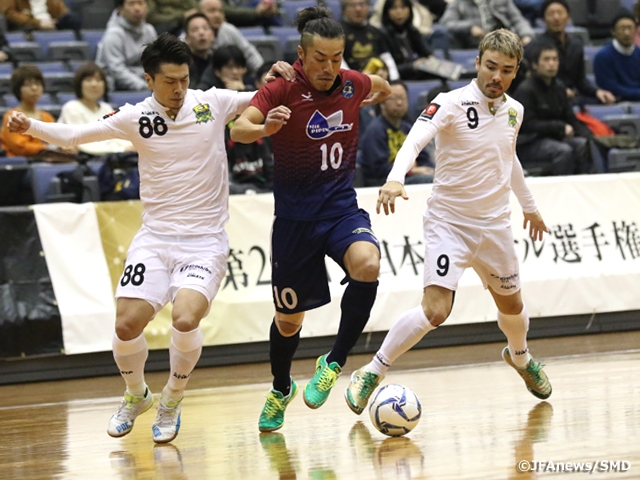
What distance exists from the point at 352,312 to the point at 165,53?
1.77 metres

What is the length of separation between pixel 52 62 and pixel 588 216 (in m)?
6.26

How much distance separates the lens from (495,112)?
19.4 feet

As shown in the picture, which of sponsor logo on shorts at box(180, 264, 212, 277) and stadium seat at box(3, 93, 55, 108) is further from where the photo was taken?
stadium seat at box(3, 93, 55, 108)

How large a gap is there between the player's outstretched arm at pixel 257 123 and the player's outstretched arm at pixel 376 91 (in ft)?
2.58

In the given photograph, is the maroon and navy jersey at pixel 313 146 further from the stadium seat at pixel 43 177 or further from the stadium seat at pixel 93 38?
the stadium seat at pixel 93 38

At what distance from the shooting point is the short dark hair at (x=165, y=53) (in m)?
5.36

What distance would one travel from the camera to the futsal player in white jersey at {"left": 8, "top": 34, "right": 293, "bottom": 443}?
211 inches

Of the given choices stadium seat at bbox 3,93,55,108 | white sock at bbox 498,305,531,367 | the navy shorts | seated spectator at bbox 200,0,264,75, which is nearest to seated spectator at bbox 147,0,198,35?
seated spectator at bbox 200,0,264,75

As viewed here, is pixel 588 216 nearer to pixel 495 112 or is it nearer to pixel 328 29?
pixel 495 112

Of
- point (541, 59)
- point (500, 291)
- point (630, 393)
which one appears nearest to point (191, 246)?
point (500, 291)

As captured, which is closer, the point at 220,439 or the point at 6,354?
the point at 220,439

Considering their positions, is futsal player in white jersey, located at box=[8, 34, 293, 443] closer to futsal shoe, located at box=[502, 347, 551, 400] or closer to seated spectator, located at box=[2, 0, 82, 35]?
futsal shoe, located at box=[502, 347, 551, 400]

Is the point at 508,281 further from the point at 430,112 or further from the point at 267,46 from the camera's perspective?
the point at 267,46

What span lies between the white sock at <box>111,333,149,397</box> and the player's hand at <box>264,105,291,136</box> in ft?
4.75
